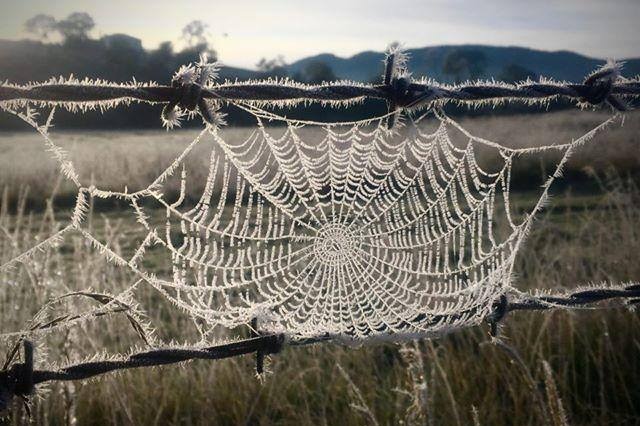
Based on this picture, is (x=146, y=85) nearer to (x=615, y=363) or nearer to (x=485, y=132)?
(x=615, y=363)

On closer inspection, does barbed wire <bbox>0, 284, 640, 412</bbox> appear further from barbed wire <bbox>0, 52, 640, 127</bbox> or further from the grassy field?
the grassy field

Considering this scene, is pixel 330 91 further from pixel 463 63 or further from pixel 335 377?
pixel 463 63

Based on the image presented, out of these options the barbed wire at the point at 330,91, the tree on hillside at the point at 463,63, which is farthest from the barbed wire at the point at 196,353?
the tree on hillside at the point at 463,63

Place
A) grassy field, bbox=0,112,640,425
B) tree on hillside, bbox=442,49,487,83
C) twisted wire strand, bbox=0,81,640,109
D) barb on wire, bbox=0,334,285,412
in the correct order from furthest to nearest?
tree on hillside, bbox=442,49,487,83 < grassy field, bbox=0,112,640,425 < twisted wire strand, bbox=0,81,640,109 < barb on wire, bbox=0,334,285,412

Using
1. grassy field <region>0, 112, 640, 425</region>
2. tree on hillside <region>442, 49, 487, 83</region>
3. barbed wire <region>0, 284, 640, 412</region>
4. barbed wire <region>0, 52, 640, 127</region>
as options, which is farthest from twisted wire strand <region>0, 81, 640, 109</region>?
tree on hillside <region>442, 49, 487, 83</region>

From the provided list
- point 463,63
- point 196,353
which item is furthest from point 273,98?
point 463,63

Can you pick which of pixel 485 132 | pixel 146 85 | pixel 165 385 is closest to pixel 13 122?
pixel 485 132

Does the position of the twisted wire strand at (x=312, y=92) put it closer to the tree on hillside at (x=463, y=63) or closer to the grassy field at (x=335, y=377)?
the grassy field at (x=335, y=377)
